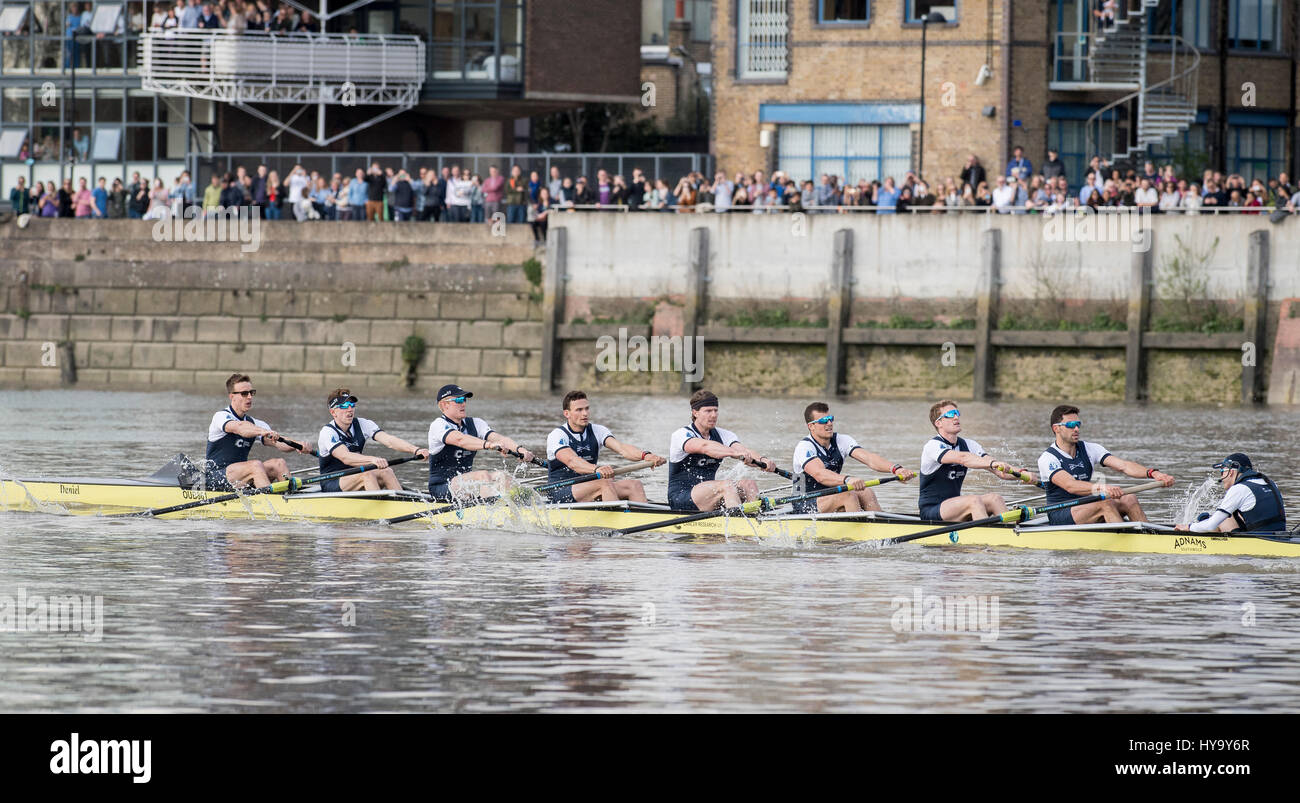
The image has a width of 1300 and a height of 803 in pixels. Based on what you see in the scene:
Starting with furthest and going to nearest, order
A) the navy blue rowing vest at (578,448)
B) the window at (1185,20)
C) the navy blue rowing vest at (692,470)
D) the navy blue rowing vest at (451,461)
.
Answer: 1. the window at (1185,20)
2. the navy blue rowing vest at (451,461)
3. the navy blue rowing vest at (578,448)
4. the navy blue rowing vest at (692,470)

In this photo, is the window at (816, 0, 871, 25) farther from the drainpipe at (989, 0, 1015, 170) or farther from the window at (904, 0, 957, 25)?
the drainpipe at (989, 0, 1015, 170)

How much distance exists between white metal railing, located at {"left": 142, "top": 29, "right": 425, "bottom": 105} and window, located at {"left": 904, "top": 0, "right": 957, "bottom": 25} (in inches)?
447

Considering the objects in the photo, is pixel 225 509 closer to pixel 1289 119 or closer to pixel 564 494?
pixel 564 494

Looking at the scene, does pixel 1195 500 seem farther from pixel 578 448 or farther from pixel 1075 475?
pixel 578 448

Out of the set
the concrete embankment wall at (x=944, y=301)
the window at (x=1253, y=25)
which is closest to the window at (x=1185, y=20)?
the window at (x=1253, y=25)

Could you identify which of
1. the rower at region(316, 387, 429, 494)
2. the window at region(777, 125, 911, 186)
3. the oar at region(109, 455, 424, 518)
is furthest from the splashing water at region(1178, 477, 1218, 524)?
the window at region(777, 125, 911, 186)

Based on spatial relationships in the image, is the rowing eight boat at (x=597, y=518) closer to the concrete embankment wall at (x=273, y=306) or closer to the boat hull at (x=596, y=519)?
the boat hull at (x=596, y=519)

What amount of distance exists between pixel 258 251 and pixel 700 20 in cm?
2427

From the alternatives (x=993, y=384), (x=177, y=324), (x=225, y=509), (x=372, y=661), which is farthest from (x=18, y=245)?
(x=372, y=661)

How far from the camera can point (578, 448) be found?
777 inches

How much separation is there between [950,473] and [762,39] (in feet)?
89.7

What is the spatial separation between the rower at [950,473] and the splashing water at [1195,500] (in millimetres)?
3575

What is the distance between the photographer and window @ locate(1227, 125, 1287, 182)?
45875 mm

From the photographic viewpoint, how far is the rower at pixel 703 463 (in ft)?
62.5
